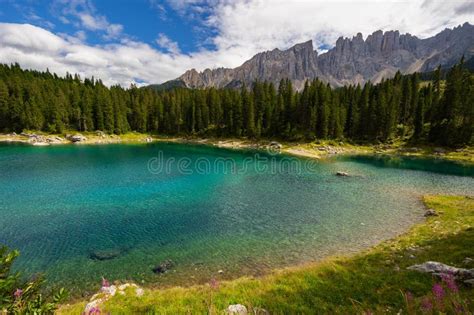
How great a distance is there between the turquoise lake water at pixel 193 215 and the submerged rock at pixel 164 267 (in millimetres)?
375

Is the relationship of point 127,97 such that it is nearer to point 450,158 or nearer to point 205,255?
point 205,255

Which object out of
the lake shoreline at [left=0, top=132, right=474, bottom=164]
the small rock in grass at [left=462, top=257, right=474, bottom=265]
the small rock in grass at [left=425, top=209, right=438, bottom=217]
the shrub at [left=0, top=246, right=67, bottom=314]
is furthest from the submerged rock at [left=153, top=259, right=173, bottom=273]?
the lake shoreline at [left=0, top=132, right=474, bottom=164]

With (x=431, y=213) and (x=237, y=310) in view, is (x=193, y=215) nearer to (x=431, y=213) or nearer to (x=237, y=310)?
(x=237, y=310)

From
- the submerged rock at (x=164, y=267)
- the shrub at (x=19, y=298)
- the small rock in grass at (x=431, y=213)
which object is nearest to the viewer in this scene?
the shrub at (x=19, y=298)

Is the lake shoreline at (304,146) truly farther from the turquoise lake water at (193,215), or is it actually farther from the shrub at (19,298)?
the shrub at (19,298)

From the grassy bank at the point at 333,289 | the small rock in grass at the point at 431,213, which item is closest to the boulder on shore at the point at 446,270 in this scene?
the grassy bank at the point at 333,289

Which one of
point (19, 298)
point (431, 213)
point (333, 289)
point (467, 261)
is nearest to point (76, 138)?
point (333, 289)

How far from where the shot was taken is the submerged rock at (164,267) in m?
17.6

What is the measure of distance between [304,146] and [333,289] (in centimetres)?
7951

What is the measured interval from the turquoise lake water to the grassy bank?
11.3ft

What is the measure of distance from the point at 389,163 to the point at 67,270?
234ft

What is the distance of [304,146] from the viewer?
290 ft

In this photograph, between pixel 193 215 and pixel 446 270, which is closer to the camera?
pixel 446 270

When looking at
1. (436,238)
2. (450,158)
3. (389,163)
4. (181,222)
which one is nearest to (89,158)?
(181,222)
